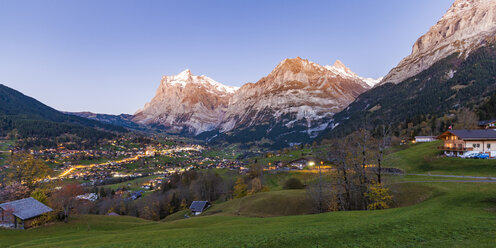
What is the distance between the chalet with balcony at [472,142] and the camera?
7331 cm

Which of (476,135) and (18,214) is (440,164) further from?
(18,214)

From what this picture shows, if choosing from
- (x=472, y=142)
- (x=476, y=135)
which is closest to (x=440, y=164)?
(x=472, y=142)

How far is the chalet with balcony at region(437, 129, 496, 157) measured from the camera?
7331cm

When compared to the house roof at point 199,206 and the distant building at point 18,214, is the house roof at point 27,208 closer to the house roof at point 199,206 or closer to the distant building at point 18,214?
the distant building at point 18,214

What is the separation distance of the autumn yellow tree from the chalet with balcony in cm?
12495

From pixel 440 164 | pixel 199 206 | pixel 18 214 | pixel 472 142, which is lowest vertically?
pixel 199 206

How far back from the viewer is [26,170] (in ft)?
185

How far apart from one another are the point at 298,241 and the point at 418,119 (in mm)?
216957

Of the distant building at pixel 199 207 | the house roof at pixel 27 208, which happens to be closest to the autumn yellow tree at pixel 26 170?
the house roof at pixel 27 208

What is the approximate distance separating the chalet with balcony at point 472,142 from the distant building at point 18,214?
11900 cm

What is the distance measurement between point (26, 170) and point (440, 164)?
115915mm

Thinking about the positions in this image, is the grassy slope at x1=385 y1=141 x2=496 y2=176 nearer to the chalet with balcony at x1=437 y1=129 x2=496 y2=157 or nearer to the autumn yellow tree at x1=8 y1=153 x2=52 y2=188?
the chalet with balcony at x1=437 y1=129 x2=496 y2=157

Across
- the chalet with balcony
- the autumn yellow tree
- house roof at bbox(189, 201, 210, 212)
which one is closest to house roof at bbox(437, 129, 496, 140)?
the chalet with balcony

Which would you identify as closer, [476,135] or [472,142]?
[476,135]
